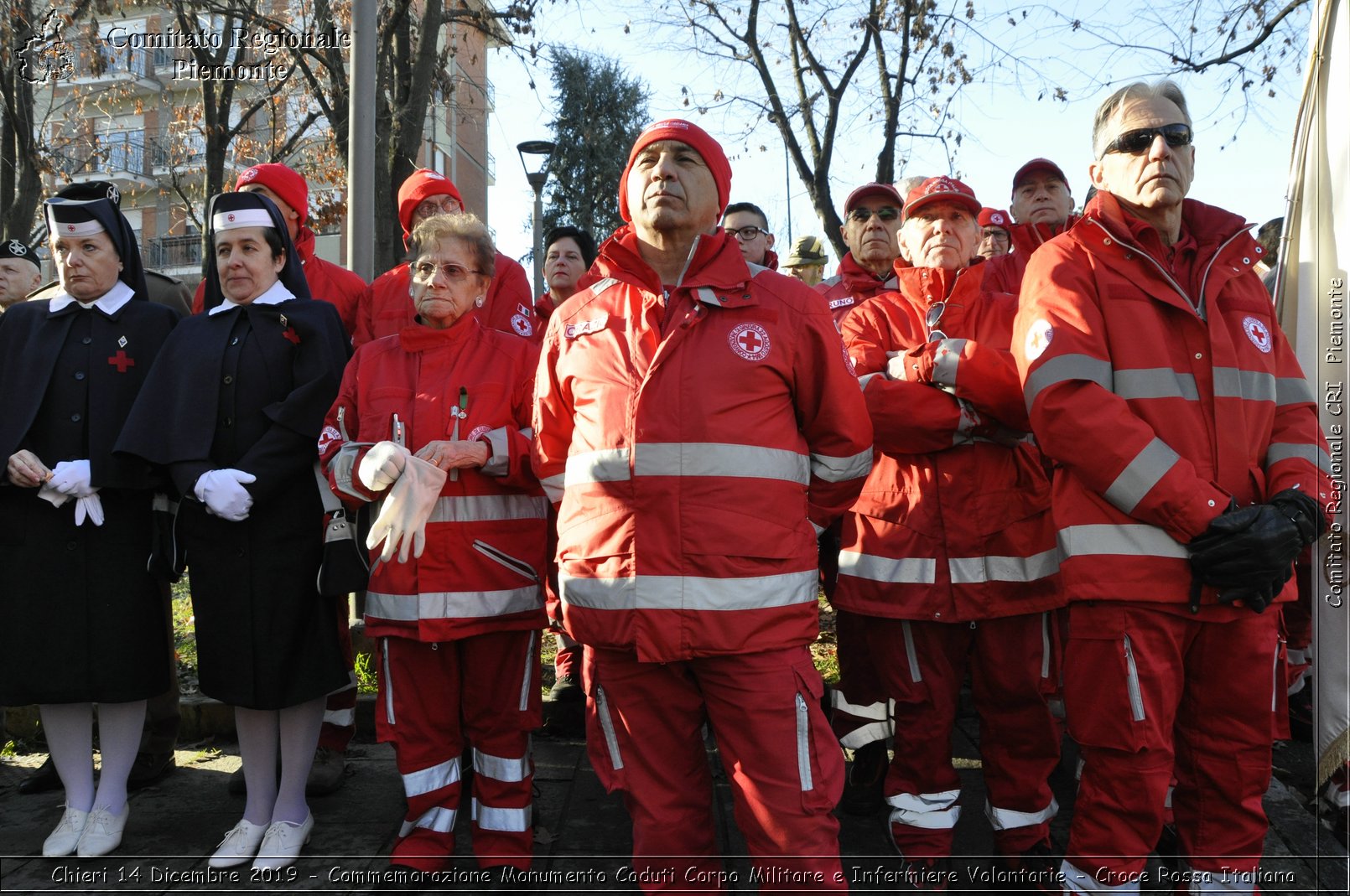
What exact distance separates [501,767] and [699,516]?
139 centimetres

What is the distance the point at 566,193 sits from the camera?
31391 millimetres

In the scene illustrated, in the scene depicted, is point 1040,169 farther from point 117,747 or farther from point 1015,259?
point 117,747

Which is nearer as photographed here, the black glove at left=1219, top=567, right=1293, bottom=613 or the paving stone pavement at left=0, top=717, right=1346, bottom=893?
the black glove at left=1219, top=567, right=1293, bottom=613

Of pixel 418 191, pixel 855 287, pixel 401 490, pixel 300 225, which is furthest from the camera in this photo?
pixel 418 191

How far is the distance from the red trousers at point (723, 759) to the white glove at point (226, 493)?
145 cm

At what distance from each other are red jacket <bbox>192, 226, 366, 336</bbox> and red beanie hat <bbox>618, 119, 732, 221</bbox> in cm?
231

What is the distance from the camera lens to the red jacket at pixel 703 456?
299 centimetres

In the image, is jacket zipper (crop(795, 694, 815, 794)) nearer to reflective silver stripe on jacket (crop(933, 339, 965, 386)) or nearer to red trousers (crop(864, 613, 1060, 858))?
red trousers (crop(864, 613, 1060, 858))

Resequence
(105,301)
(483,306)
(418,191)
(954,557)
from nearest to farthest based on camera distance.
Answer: (954,557)
(105,301)
(483,306)
(418,191)

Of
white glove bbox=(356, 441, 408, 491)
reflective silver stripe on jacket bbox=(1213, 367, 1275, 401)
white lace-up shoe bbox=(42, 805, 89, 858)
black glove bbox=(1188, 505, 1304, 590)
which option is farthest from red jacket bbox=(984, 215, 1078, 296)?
white lace-up shoe bbox=(42, 805, 89, 858)

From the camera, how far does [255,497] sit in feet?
12.6

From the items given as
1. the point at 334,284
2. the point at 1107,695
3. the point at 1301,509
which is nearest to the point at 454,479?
the point at 334,284

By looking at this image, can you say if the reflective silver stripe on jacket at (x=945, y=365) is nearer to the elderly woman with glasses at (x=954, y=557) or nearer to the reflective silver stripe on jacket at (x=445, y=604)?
the elderly woman with glasses at (x=954, y=557)

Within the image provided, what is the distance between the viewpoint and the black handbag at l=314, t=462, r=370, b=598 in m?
3.79
